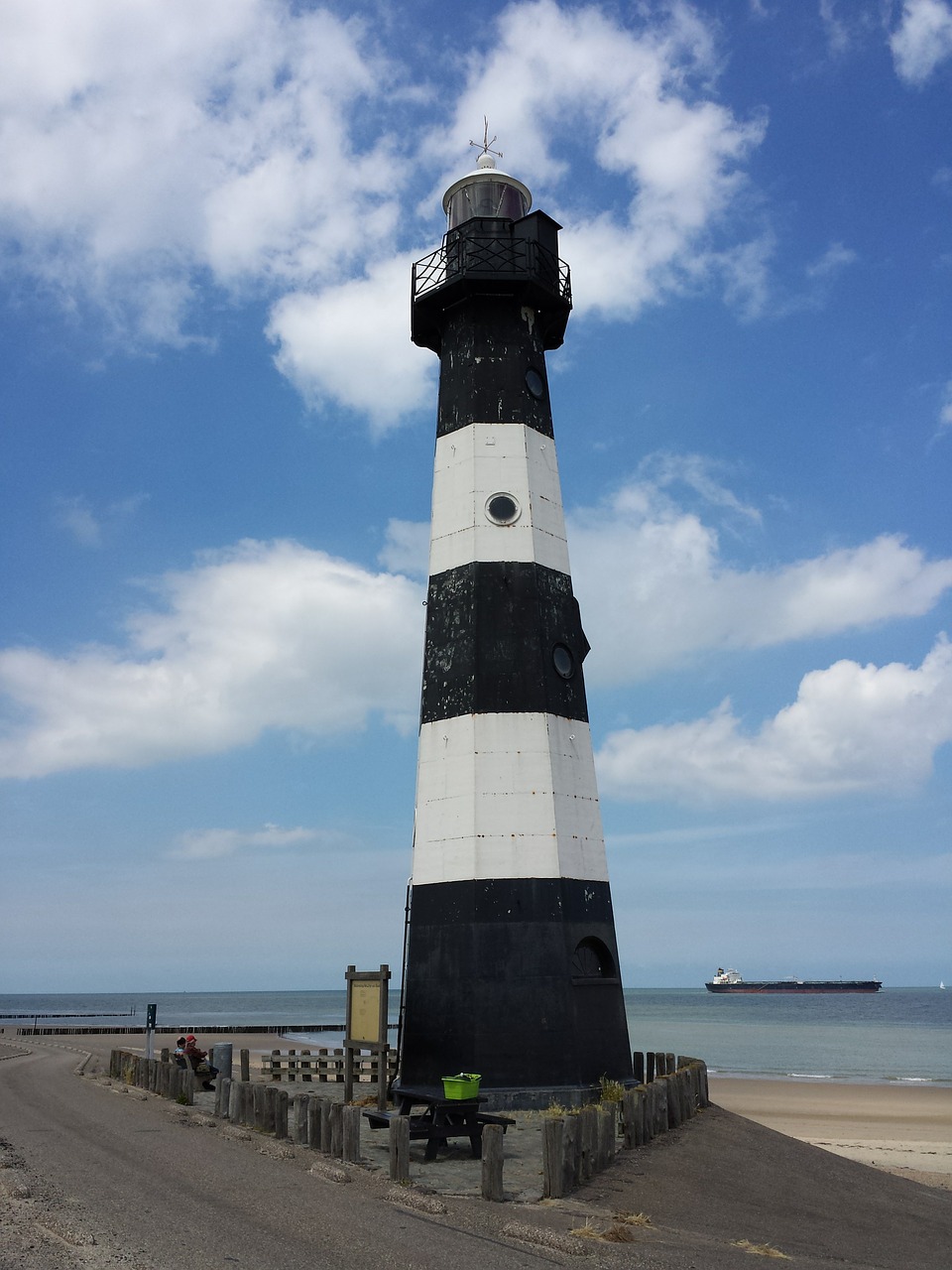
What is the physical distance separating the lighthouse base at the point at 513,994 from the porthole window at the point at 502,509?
6.34 m

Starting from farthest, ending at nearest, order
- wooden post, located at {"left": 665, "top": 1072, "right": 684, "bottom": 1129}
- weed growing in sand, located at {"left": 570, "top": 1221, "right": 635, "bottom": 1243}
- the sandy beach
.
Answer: the sandy beach < wooden post, located at {"left": 665, "top": 1072, "right": 684, "bottom": 1129} < weed growing in sand, located at {"left": 570, "top": 1221, "right": 635, "bottom": 1243}

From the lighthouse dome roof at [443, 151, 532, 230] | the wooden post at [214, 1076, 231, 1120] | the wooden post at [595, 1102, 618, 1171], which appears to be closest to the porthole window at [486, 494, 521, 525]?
the lighthouse dome roof at [443, 151, 532, 230]

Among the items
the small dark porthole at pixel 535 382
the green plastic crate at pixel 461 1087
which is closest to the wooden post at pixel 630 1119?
the green plastic crate at pixel 461 1087

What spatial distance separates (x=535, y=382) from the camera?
19.6 meters

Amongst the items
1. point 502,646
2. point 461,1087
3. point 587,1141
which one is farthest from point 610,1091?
point 502,646

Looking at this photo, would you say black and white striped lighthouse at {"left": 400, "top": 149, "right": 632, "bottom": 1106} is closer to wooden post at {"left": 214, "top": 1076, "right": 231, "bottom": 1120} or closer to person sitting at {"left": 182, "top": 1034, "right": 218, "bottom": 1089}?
wooden post at {"left": 214, "top": 1076, "right": 231, "bottom": 1120}

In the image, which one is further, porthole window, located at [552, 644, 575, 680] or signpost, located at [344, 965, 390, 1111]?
porthole window, located at [552, 644, 575, 680]

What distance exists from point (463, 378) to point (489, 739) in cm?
706

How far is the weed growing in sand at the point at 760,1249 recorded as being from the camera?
371 inches

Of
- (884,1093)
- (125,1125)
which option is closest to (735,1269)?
(125,1125)

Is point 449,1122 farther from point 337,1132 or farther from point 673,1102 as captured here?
point 673,1102

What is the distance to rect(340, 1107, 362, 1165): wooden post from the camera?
12.4 meters

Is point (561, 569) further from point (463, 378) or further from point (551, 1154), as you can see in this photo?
point (551, 1154)

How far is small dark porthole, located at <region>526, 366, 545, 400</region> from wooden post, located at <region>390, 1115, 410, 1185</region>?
13041mm
